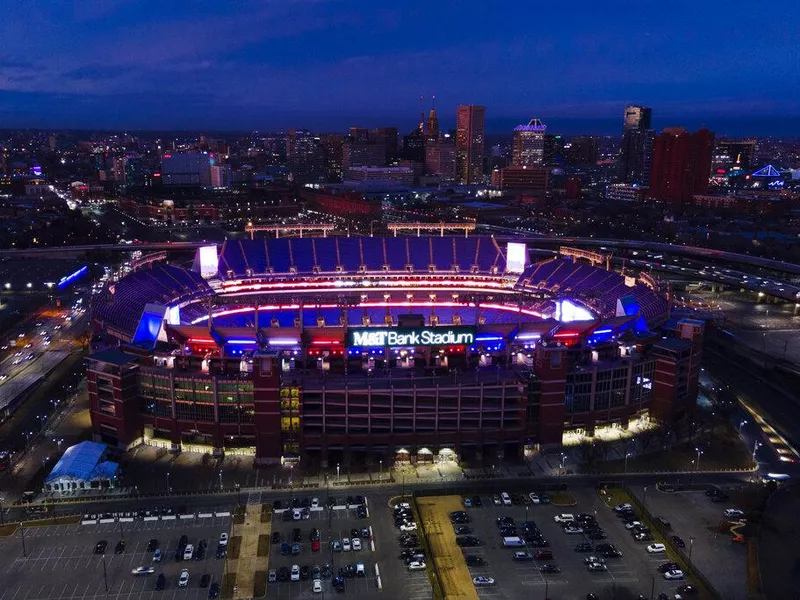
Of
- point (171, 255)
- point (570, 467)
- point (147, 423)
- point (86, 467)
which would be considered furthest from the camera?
point (171, 255)

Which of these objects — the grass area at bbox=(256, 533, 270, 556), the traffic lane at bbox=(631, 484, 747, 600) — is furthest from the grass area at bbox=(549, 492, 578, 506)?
the grass area at bbox=(256, 533, 270, 556)

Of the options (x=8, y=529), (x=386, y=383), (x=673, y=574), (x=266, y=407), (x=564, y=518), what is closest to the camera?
(x=673, y=574)

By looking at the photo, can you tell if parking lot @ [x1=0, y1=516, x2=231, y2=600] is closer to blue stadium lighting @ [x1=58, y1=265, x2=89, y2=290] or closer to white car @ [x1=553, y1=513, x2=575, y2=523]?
white car @ [x1=553, y1=513, x2=575, y2=523]

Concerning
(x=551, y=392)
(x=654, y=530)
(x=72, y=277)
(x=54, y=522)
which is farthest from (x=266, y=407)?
(x=72, y=277)

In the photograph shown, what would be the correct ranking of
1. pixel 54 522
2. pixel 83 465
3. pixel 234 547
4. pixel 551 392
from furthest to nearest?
pixel 551 392, pixel 83 465, pixel 54 522, pixel 234 547

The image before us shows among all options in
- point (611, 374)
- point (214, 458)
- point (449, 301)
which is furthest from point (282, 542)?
point (449, 301)

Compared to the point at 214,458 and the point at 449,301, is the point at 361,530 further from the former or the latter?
the point at 449,301

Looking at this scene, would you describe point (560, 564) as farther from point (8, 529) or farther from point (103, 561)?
point (8, 529)
